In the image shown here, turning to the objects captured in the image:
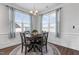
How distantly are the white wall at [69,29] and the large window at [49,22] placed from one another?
116 millimetres

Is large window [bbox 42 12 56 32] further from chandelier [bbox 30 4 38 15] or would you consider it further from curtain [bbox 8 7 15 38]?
curtain [bbox 8 7 15 38]

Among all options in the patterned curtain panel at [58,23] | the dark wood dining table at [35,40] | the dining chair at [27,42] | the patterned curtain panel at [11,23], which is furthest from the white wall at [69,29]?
the patterned curtain panel at [11,23]

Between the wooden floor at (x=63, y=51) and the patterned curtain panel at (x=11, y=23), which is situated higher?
the patterned curtain panel at (x=11, y=23)

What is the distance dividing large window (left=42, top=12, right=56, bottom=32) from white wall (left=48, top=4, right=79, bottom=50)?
0.12m

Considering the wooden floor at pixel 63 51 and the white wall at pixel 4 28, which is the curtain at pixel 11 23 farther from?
the wooden floor at pixel 63 51

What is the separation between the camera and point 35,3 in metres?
1.54

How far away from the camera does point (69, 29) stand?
5.23 ft

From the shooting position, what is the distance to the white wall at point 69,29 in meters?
1.55

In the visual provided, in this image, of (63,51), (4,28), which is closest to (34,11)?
(4,28)

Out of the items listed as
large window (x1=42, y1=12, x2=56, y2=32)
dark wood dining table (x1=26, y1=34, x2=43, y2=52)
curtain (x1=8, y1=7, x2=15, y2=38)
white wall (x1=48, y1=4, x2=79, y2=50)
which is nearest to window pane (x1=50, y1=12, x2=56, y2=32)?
large window (x1=42, y1=12, x2=56, y2=32)

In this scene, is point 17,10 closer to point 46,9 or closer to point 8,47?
point 46,9
